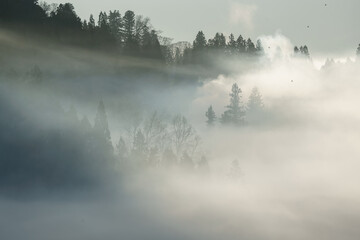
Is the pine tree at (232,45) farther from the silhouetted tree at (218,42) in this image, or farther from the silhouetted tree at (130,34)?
the silhouetted tree at (130,34)

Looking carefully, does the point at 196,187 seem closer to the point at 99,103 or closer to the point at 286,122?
the point at 99,103

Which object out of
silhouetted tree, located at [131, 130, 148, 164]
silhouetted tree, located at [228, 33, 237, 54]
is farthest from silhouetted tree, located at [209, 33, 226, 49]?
silhouetted tree, located at [131, 130, 148, 164]

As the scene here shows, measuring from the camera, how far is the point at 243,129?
158625mm

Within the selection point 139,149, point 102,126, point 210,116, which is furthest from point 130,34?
point 210,116

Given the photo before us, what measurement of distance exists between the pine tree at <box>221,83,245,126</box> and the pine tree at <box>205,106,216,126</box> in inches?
95.2

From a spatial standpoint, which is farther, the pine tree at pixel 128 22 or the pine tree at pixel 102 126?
the pine tree at pixel 128 22

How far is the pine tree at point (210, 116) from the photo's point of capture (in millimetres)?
155375

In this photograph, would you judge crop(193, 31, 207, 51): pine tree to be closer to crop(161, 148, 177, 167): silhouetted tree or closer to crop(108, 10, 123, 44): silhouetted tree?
crop(108, 10, 123, 44): silhouetted tree

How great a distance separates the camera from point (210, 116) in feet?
511

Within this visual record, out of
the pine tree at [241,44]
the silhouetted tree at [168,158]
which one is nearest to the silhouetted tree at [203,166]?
the silhouetted tree at [168,158]

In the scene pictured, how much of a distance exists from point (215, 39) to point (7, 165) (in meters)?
77.8

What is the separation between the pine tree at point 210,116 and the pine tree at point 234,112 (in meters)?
2.42

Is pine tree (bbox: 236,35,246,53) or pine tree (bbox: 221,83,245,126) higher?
pine tree (bbox: 236,35,246,53)

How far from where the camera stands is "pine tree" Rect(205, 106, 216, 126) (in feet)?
510
